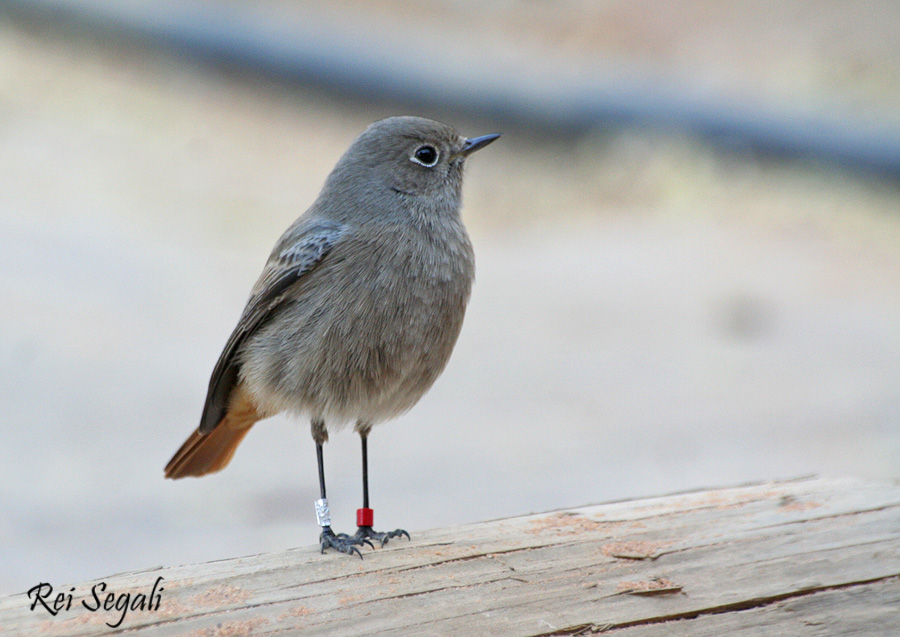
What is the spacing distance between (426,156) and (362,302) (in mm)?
840

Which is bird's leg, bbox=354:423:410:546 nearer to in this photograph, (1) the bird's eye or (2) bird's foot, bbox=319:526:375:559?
(2) bird's foot, bbox=319:526:375:559

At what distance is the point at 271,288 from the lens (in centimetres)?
444

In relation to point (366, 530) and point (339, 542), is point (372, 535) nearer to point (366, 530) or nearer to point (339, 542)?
point (366, 530)

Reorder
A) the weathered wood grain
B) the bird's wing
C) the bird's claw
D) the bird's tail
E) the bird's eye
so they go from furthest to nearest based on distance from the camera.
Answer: the bird's tail → the bird's eye → the bird's wing → the bird's claw → the weathered wood grain

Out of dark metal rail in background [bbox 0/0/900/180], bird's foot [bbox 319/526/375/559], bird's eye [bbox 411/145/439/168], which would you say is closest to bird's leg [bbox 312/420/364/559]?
bird's foot [bbox 319/526/375/559]

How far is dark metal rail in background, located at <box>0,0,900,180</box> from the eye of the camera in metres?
12.2

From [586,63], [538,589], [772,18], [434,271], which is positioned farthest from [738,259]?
[538,589]

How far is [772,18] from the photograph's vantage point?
53.3ft

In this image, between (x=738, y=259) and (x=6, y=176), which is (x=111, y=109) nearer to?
(x=6, y=176)

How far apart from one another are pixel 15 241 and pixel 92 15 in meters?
4.52

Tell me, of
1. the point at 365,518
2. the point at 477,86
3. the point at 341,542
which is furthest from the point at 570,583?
the point at 477,86

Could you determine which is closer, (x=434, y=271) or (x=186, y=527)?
(x=434, y=271)

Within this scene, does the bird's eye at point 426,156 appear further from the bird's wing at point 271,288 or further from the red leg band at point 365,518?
the red leg band at point 365,518

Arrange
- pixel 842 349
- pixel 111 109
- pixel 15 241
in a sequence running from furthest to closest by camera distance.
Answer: pixel 111 109
pixel 15 241
pixel 842 349
